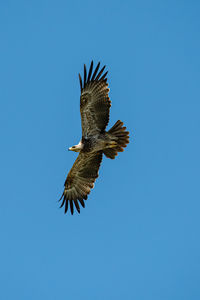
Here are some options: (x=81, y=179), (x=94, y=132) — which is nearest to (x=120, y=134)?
(x=94, y=132)

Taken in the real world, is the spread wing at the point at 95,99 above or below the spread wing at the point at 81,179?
above

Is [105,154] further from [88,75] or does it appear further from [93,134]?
[88,75]

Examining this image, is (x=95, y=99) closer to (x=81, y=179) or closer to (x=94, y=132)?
(x=94, y=132)

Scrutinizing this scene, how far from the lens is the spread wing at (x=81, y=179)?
613 inches

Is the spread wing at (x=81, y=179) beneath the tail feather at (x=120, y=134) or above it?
beneath

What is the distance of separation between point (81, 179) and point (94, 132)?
1863mm

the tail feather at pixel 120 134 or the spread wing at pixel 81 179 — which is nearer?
the tail feather at pixel 120 134

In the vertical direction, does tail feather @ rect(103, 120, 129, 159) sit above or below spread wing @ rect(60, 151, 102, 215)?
above

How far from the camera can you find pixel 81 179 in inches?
627

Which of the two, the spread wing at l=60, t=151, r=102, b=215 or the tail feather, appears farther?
the spread wing at l=60, t=151, r=102, b=215

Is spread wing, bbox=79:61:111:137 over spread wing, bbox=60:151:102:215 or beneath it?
over

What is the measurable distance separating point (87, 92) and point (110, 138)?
5.05 ft

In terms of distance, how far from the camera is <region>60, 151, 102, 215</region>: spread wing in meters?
15.6

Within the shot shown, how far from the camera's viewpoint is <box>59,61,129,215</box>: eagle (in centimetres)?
1450
